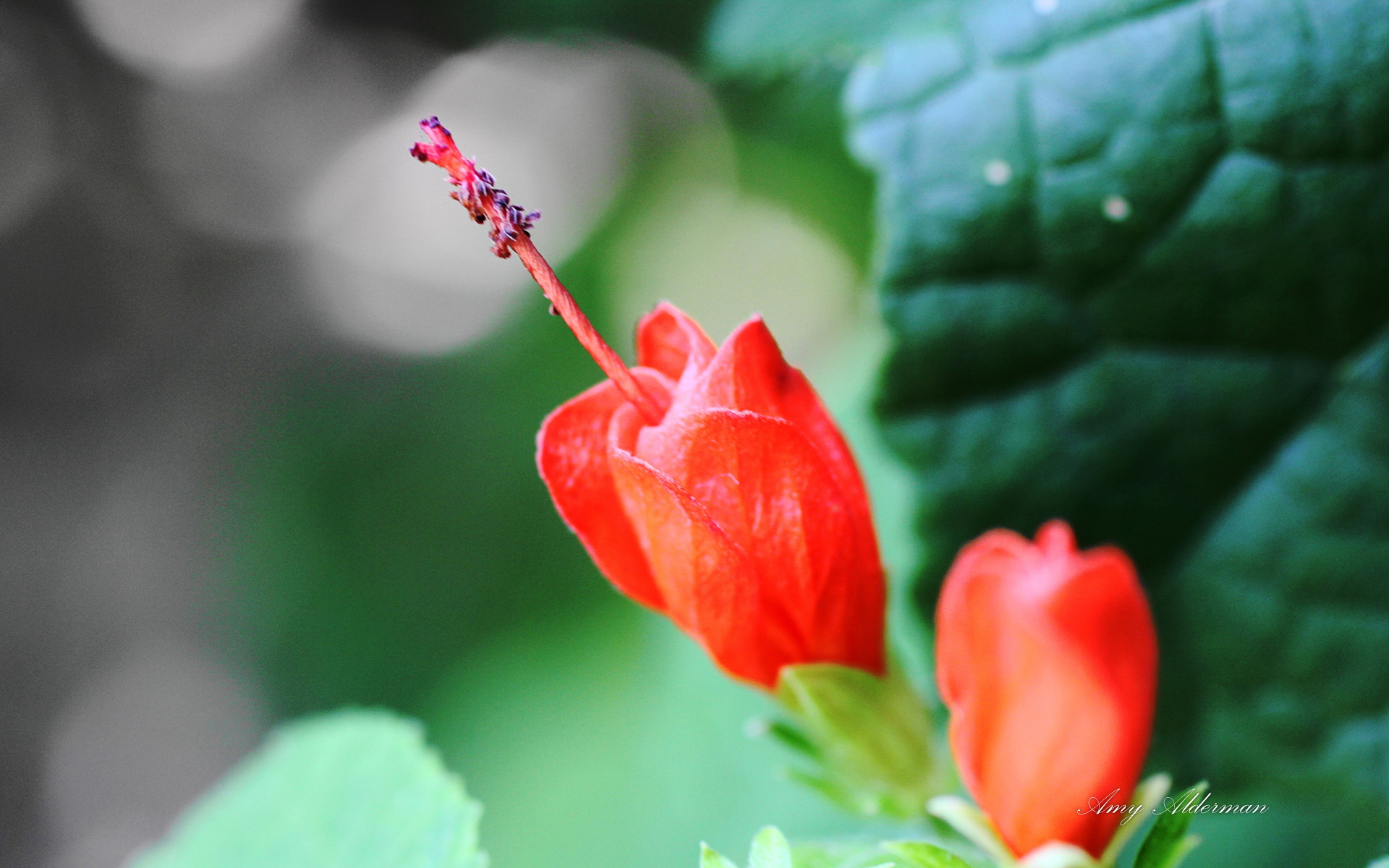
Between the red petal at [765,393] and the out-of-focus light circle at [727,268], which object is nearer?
the red petal at [765,393]

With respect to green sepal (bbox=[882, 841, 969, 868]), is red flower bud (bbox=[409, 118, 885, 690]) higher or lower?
higher

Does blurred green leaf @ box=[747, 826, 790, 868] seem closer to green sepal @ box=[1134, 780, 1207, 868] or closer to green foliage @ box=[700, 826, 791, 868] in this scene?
green foliage @ box=[700, 826, 791, 868]

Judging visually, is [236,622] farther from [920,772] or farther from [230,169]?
[920,772]

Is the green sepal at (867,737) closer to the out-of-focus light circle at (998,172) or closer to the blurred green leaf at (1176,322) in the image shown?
the blurred green leaf at (1176,322)

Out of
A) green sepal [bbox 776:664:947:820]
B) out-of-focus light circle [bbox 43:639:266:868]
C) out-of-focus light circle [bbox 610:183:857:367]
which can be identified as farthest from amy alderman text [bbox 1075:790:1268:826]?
out-of-focus light circle [bbox 43:639:266:868]

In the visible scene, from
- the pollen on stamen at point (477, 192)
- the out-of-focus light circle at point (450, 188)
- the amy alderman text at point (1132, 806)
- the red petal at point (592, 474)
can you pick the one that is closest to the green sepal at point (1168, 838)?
the amy alderman text at point (1132, 806)

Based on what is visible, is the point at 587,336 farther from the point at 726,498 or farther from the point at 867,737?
the point at 867,737

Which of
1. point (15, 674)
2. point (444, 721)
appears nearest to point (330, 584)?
point (444, 721)
